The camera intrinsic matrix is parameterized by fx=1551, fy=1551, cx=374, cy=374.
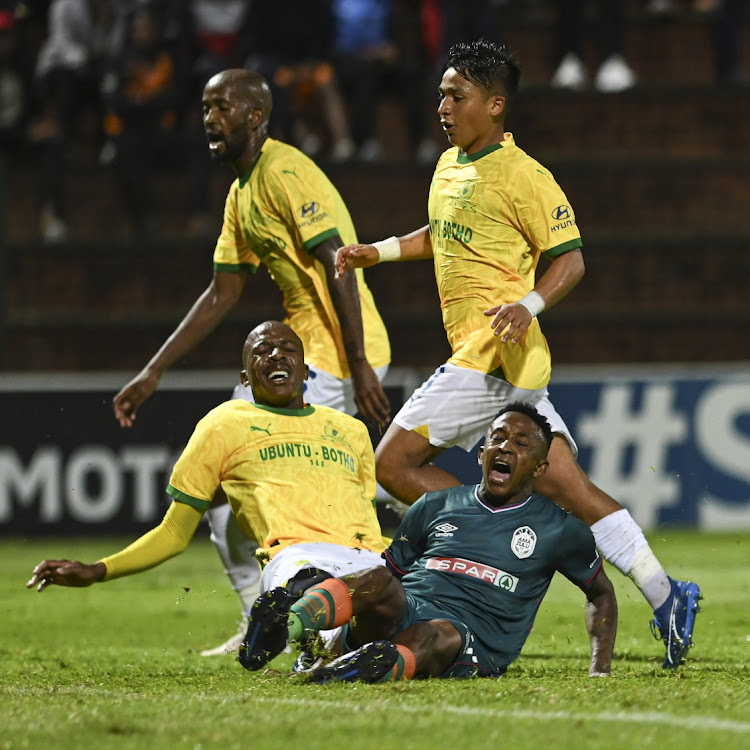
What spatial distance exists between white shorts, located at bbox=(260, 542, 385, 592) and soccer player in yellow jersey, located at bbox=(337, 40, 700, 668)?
481 mm

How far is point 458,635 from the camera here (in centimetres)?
514

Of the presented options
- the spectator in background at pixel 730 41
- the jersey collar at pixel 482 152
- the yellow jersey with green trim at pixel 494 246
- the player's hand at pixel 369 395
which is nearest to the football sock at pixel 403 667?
the yellow jersey with green trim at pixel 494 246

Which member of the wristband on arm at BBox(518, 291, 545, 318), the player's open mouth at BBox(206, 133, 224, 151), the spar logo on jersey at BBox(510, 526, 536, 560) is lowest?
the spar logo on jersey at BBox(510, 526, 536, 560)

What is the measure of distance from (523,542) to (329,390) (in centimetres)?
149

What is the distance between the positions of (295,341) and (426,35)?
313 inches

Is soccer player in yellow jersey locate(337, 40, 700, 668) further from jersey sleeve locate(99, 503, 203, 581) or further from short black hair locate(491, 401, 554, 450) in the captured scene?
jersey sleeve locate(99, 503, 203, 581)

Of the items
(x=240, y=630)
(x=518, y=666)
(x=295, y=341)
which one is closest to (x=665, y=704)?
(x=518, y=666)

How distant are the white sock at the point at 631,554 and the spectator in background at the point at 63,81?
26.0 feet

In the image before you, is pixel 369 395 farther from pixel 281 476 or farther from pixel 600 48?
pixel 600 48

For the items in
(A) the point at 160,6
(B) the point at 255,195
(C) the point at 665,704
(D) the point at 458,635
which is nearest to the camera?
(C) the point at 665,704

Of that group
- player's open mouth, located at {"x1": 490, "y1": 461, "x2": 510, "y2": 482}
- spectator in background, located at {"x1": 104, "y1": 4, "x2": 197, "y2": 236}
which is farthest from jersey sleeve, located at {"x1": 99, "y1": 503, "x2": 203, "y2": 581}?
spectator in background, located at {"x1": 104, "y1": 4, "x2": 197, "y2": 236}

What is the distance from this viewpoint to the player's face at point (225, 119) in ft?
21.1

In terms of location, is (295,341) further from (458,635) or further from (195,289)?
(195,289)

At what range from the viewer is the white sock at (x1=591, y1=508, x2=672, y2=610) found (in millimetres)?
5746
